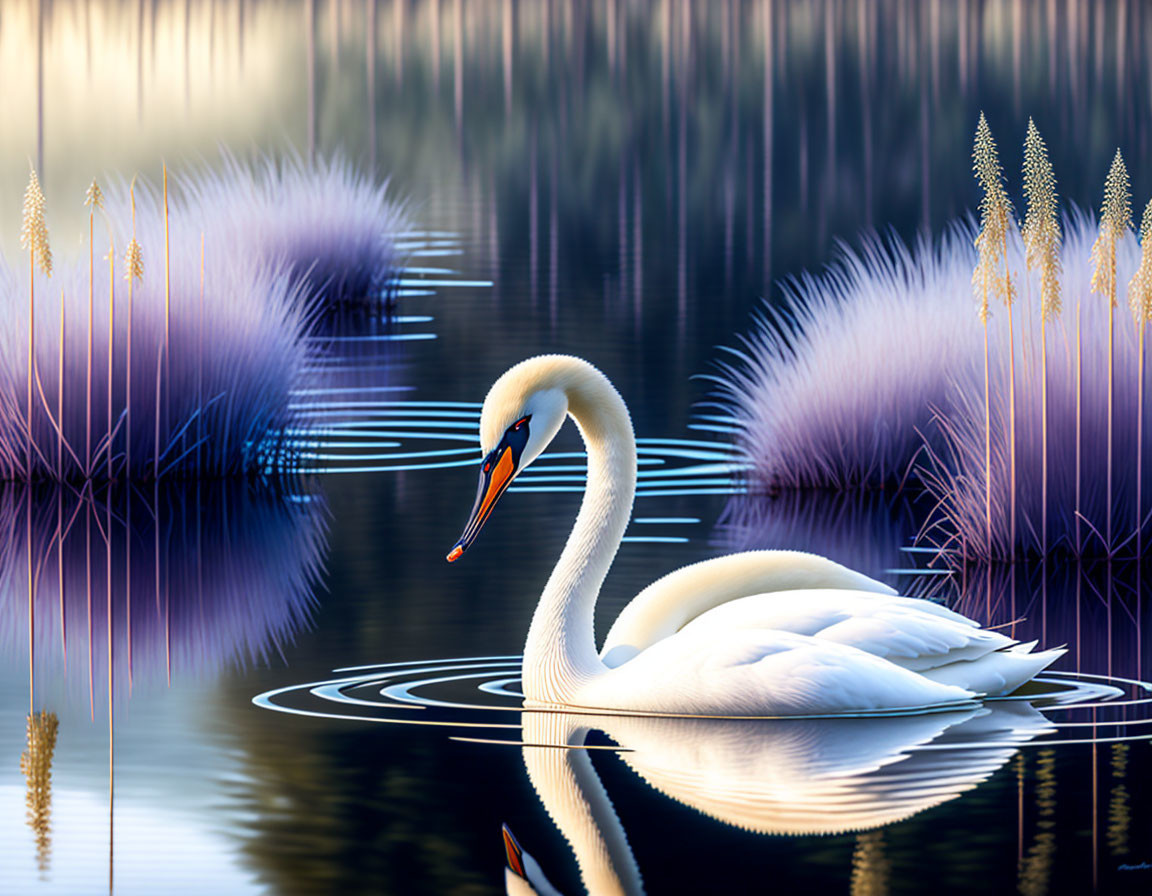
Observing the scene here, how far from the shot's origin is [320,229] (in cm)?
2272

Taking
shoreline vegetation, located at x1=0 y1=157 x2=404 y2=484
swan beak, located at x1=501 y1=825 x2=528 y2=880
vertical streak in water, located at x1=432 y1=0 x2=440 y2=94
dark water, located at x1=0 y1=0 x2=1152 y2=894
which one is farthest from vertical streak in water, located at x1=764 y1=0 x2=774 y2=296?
swan beak, located at x1=501 y1=825 x2=528 y2=880

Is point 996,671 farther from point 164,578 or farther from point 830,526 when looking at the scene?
point 164,578

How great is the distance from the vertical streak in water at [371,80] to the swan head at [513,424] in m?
17.6

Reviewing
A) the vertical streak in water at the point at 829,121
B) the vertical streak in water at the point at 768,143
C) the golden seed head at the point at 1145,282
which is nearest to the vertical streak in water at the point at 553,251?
the vertical streak in water at the point at 768,143

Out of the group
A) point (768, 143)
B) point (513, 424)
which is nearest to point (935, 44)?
point (768, 143)

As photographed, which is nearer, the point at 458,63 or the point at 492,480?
the point at 492,480

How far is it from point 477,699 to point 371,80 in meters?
46.7

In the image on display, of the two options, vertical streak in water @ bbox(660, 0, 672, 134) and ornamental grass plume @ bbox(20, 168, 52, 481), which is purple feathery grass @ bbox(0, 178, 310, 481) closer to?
ornamental grass plume @ bbox(20, 168, 52, 481)

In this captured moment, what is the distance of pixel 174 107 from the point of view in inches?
1758

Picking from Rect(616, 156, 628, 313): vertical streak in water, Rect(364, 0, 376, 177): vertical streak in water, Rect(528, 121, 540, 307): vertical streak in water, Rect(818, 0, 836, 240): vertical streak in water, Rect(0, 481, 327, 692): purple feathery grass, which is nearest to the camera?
Rect(0, 481, 327, 692): purple feathery grass

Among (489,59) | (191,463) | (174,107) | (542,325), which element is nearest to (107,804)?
(191,463)

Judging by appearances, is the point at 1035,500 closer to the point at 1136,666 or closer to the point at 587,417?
the point at 1136,666

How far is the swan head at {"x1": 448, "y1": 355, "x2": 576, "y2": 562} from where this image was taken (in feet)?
24.4

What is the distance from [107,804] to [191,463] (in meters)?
6.48
